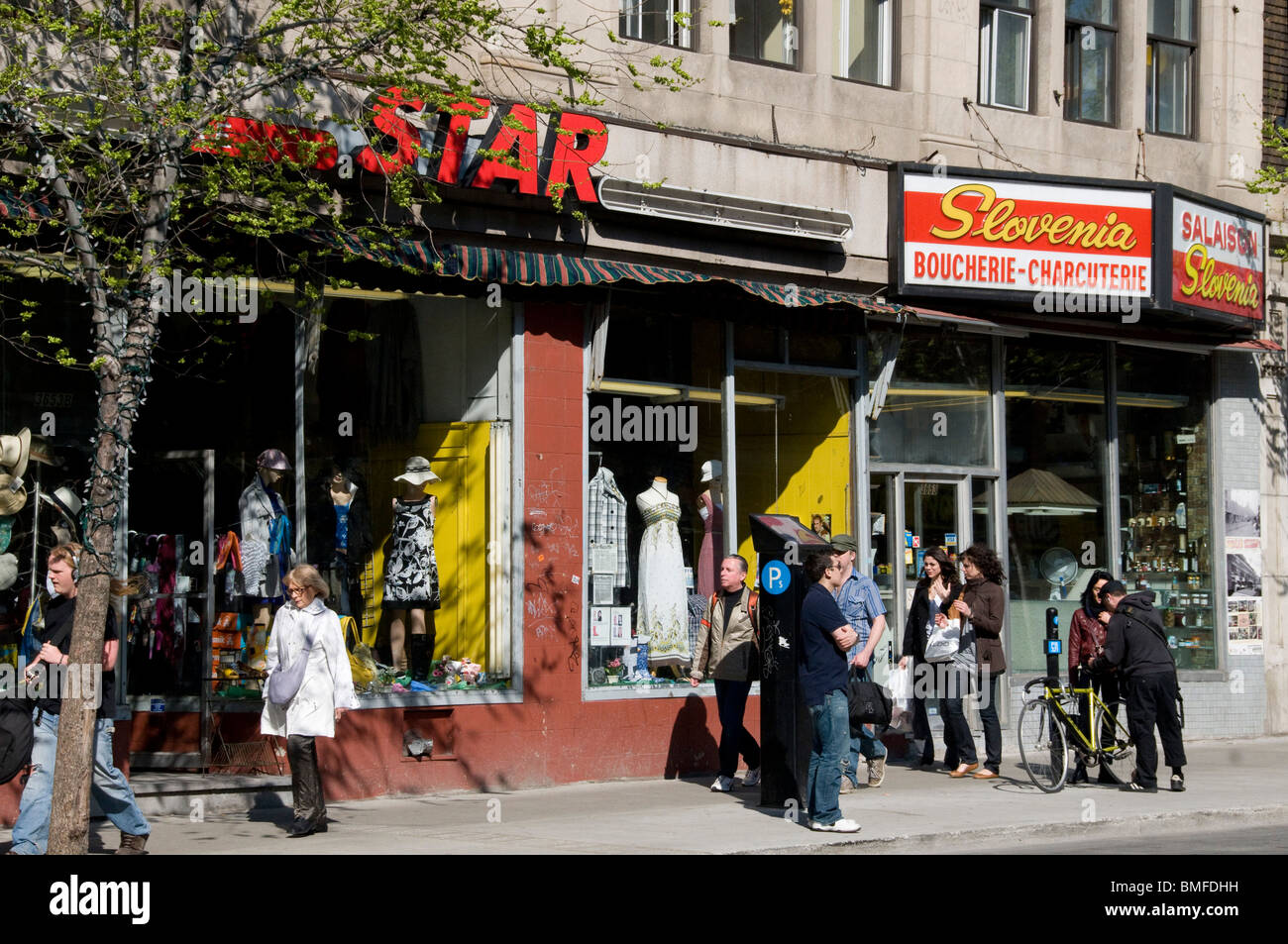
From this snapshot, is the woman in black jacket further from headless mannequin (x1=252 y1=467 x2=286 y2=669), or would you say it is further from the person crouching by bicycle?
headless mannequin (x1=252 y1=467 x2=286 y2=669)

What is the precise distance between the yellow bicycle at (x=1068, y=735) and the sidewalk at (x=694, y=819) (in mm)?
215

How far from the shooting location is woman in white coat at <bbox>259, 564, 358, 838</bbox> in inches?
431

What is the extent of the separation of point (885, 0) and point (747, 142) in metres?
2.93

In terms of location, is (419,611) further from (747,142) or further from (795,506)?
(747,142)

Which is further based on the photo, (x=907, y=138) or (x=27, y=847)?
(x=907, y=138)

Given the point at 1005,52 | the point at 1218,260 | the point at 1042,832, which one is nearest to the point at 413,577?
the point at 1042,832

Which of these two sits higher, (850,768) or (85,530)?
(85,530)

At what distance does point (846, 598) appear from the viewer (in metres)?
14.3

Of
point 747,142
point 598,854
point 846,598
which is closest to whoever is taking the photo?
point 598,854

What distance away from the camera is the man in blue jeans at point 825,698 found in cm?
1108

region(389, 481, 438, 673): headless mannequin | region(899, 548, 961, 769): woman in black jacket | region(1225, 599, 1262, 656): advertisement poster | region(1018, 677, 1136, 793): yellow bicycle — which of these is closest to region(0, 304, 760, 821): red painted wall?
region(389, 481, 438, 673): headless mannequin

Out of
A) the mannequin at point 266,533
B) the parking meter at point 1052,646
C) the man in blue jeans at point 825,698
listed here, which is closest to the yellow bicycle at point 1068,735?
the parking meter at point 1052,646

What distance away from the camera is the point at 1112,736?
44.8 ft

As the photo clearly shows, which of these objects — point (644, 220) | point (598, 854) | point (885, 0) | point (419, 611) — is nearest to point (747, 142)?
point (644, 220)
